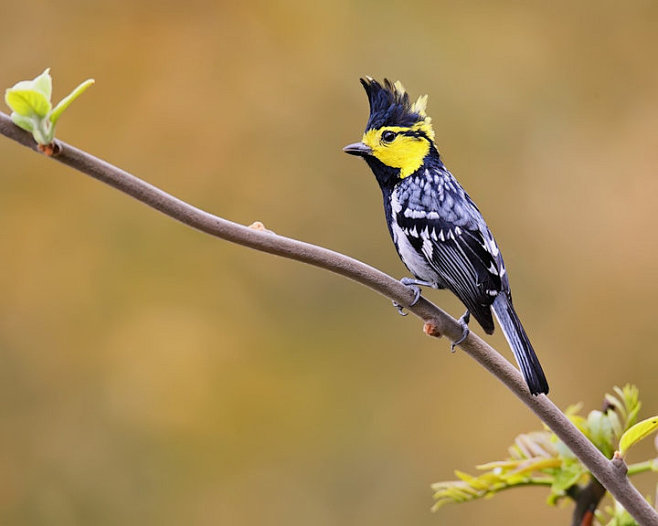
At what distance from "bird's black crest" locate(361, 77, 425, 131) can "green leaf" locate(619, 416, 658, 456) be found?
351mm

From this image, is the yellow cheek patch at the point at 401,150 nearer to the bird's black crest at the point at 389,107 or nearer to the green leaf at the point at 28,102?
the bird's black crest at the point at 389,107

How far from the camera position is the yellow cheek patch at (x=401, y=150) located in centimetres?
77

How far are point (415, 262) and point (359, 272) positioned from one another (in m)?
0.34

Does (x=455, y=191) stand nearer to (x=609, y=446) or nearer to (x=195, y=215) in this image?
(x=609, y=446)

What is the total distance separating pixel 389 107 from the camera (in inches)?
28.0

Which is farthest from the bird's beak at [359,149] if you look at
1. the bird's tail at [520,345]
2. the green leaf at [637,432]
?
the green leaf at [637,432]

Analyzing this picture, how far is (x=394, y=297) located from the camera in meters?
0.47

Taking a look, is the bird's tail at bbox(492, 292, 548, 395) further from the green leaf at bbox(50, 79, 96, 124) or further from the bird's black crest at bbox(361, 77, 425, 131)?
the green leaf at bbox(50, 79, 96, 124)

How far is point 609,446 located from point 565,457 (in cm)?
4

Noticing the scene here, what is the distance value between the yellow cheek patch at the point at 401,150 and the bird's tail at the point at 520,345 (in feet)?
0.59

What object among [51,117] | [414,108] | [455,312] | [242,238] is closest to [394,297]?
[242,238]

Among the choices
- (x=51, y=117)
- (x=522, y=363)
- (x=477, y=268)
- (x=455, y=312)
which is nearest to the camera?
(x=51, y=117)

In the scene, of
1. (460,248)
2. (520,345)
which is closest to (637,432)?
(520,345)

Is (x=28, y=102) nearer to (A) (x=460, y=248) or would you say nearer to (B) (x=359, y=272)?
(B) (x=359, y=272)
